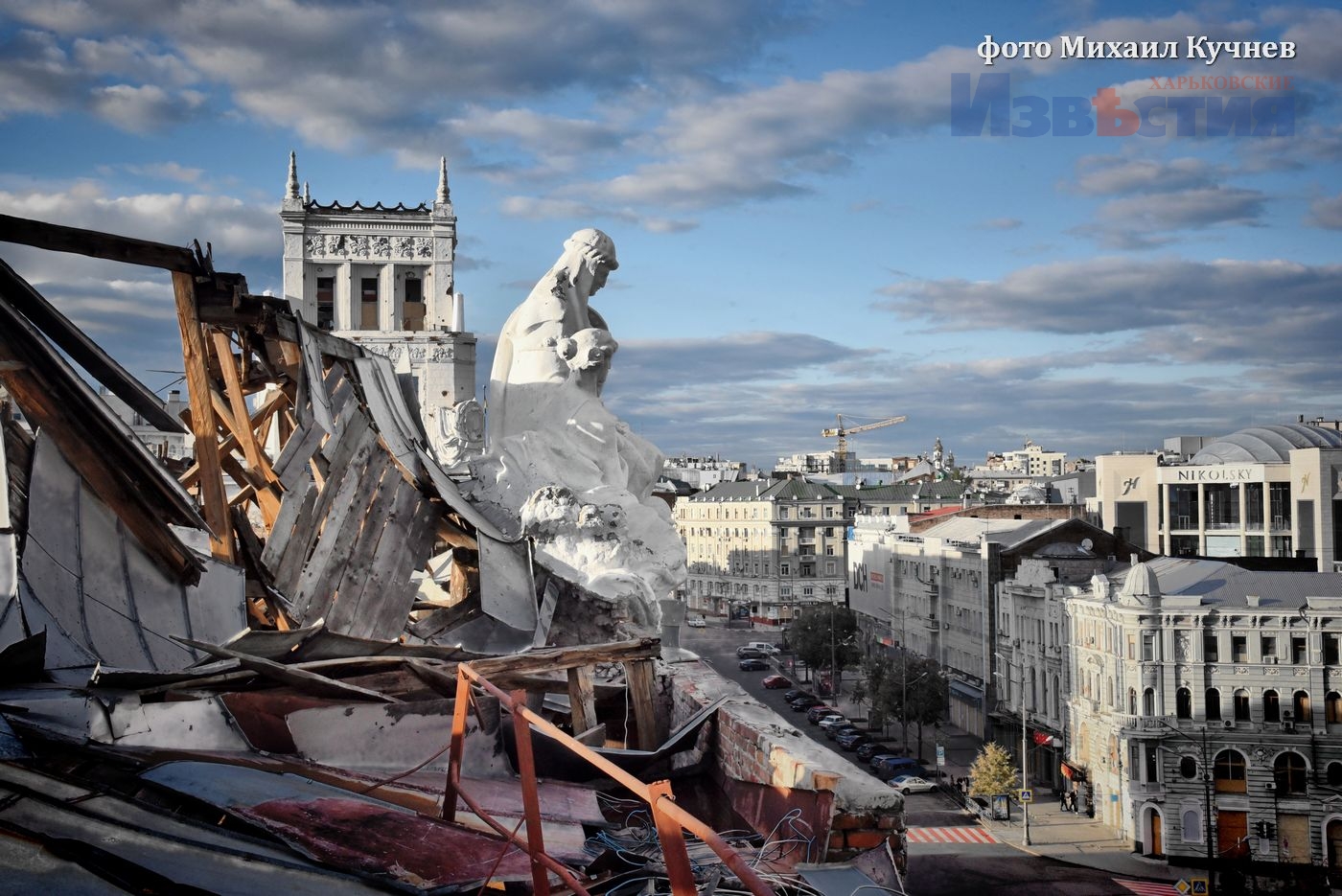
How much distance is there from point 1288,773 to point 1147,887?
789 centimetres

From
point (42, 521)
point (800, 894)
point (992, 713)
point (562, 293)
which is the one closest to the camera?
point (800, 894)

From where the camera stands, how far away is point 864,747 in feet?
176

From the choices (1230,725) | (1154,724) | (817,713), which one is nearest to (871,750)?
(817,713)

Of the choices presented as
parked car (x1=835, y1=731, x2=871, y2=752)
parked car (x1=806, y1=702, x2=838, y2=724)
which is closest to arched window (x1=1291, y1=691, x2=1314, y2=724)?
parked car (x1=835, y1=731, x2=871, y2=752)

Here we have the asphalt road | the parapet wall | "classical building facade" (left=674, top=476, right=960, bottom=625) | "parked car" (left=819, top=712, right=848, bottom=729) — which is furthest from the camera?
"classical building facade" (left=674, top=476, right=960, bottom=625)

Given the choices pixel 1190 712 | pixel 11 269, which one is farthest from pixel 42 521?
pixel 1190 712

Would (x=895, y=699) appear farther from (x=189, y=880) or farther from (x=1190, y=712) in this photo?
(x=189, y=880)

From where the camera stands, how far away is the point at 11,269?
22.0 feet

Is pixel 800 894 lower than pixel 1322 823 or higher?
higher

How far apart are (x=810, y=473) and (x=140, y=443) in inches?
5871

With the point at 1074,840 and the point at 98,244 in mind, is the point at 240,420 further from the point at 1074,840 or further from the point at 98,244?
the point at 1074,840

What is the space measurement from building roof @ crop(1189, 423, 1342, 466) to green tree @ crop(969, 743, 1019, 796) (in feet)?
84.5

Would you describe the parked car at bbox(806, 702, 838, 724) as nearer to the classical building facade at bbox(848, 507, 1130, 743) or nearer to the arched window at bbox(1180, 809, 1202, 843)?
the classical building facade at bbox(848, 507, 1130, 743)

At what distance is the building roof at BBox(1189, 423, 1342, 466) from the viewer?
60594 mm
